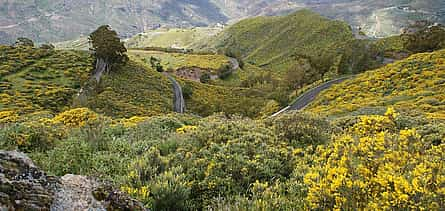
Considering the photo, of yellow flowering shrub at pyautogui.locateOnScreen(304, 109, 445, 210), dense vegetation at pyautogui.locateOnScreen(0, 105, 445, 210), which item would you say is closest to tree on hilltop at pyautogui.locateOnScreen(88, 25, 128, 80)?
dense vegetation at pyautogui.locateOnScreen(0, 105, 445, 210)

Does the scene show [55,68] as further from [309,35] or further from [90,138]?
[309,35]

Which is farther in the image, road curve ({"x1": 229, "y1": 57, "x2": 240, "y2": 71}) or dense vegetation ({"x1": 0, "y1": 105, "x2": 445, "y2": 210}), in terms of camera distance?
road curve ({"x1": 229, "y1": 57, "x2": 240, "y2": 71})

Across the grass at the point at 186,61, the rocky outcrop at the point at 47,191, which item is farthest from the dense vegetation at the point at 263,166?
the grass at the point at 186,61

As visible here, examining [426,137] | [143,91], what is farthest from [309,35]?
[426,137]

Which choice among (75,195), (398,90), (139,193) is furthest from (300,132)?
(398,90)

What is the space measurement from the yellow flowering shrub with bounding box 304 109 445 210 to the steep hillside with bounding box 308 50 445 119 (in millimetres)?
17319

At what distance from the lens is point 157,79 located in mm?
62281

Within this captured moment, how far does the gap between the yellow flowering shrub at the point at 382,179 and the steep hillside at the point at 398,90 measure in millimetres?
17319

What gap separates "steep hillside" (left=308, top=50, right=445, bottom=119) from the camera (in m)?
23.3

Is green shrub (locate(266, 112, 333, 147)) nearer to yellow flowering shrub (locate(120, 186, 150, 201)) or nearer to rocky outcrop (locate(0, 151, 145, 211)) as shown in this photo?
yellow flowering shrub (locate(120, 186, 150, 201))

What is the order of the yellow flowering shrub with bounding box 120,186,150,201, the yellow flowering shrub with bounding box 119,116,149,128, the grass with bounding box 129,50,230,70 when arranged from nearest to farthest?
the yellow flowering shrub with bounding box 120,186,150,201 < the yellow flowering shrub with bounding box 119,116,149,128 < the grass with bounding box 129,50,230,70

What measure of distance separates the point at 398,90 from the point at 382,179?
2951 centimetres

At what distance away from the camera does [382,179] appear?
161 inches

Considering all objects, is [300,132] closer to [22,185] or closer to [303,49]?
[22,185]
